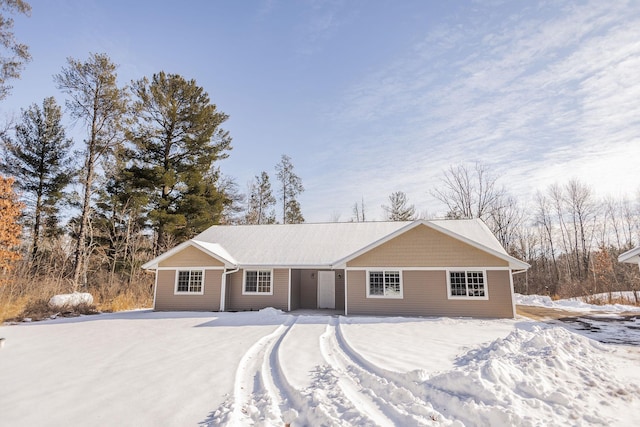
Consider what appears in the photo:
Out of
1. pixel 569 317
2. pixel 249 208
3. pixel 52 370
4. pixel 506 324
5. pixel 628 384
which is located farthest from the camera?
pixel 249 208

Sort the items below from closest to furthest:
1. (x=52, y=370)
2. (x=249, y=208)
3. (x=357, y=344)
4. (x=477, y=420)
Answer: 1. (x=477, y=420)
2. (x=52, y=370)
3. (x=357, y=344)
4. (x=249, y=208)

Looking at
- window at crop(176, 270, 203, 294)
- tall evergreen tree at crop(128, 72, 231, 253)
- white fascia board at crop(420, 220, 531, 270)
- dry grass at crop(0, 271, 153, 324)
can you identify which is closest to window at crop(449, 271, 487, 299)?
white fascia board at crop(420, 220, 531, 270)

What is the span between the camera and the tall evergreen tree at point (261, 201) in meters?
31.2

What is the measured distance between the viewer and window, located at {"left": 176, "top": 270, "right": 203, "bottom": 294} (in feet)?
51.0

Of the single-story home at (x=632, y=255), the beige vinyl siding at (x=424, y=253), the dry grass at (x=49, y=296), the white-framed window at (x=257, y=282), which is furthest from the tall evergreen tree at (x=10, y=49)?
the single-story home at (x=632, y=255)

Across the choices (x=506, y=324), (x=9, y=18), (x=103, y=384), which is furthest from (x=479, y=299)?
(x=9, y=18)

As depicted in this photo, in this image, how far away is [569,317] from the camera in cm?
1302

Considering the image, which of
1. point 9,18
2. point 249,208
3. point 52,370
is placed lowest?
point 52,370

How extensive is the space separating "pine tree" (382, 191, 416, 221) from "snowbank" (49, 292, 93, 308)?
24.8 metres

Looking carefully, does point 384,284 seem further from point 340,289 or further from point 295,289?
point 295,289

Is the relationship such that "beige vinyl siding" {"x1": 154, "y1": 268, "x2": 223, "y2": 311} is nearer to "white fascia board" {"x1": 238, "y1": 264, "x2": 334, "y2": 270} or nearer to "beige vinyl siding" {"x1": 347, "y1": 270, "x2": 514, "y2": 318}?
"white fascia board" {"x1": 238, "y1": 264, "x2": 334, "y2": 270}

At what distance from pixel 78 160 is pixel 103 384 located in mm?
21483

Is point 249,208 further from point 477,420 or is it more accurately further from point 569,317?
point 477,420

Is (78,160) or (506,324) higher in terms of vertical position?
(78,160)
